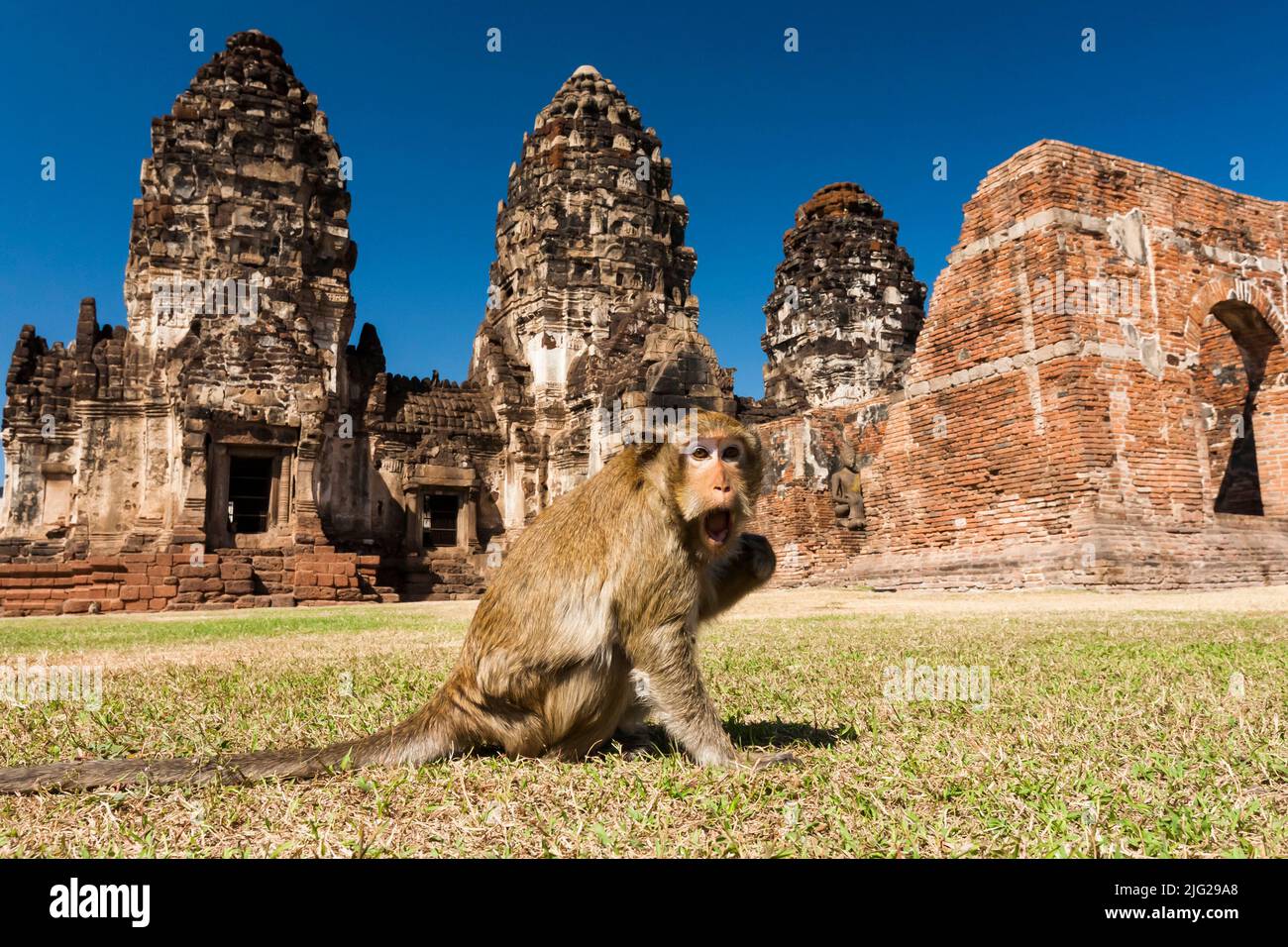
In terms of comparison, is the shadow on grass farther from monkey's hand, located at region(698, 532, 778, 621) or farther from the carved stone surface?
the carved stone surface

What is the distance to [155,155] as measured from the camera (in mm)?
23328

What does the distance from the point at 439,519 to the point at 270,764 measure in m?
23.0

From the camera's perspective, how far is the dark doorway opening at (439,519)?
2483cm

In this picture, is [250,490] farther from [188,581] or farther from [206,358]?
[188,581]

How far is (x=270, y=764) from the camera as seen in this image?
2.78 meters

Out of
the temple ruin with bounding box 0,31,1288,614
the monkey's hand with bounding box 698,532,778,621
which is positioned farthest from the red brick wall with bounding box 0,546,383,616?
the monkey's hand with bounding box 698,532,778,621

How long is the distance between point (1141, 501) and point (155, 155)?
2322 centimetres

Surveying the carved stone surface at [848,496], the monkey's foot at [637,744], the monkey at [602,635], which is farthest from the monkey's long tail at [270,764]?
the carved stone surface at [848,496]

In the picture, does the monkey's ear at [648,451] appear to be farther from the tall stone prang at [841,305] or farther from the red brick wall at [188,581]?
the tall stone prang at [841,305]

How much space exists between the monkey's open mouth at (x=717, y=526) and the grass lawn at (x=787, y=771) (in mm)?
725

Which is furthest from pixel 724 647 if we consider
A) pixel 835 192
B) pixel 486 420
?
pixel 835 192

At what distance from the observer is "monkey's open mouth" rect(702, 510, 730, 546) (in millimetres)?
3064

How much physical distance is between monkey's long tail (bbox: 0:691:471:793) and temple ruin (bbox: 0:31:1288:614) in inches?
514

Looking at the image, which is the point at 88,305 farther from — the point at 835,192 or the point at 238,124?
the point at 835,192
